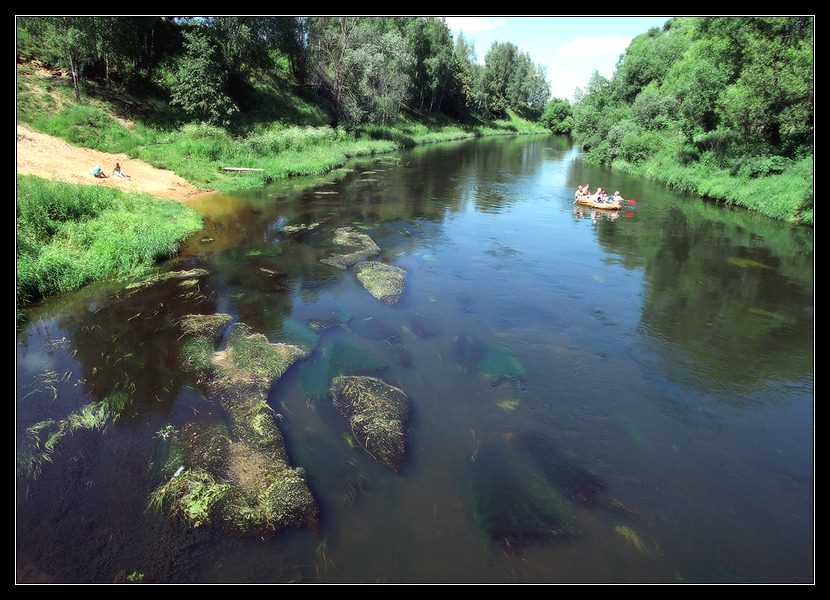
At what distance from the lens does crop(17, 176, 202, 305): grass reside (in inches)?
571

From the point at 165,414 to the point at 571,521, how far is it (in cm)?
822

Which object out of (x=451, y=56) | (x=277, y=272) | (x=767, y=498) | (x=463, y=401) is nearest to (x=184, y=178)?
(x=277, y=272)

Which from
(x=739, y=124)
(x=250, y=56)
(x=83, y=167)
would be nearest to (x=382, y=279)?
(x=83, y=167)

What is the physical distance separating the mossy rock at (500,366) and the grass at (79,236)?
1252 centimetres

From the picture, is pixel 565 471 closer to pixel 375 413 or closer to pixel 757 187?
pixel 375 413

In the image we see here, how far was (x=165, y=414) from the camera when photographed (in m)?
9.80

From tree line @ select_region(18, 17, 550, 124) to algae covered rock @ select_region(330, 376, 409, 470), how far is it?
33.1 meters

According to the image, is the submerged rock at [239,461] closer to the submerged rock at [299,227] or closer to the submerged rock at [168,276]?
the submerged rock at [168,276]

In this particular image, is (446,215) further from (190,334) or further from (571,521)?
(571,521)

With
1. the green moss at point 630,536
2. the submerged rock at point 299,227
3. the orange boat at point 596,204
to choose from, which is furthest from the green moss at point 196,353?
the orange boat at point 596,204

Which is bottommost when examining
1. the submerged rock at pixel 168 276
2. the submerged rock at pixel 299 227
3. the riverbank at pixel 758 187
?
the submerged rock at pixel 168 276

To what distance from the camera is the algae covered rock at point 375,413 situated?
9.11 meters

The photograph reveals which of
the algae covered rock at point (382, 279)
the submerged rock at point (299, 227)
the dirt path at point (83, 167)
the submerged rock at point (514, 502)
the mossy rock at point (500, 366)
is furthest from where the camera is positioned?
the dirt path at point (83, 167)

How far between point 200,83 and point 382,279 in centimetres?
2858
